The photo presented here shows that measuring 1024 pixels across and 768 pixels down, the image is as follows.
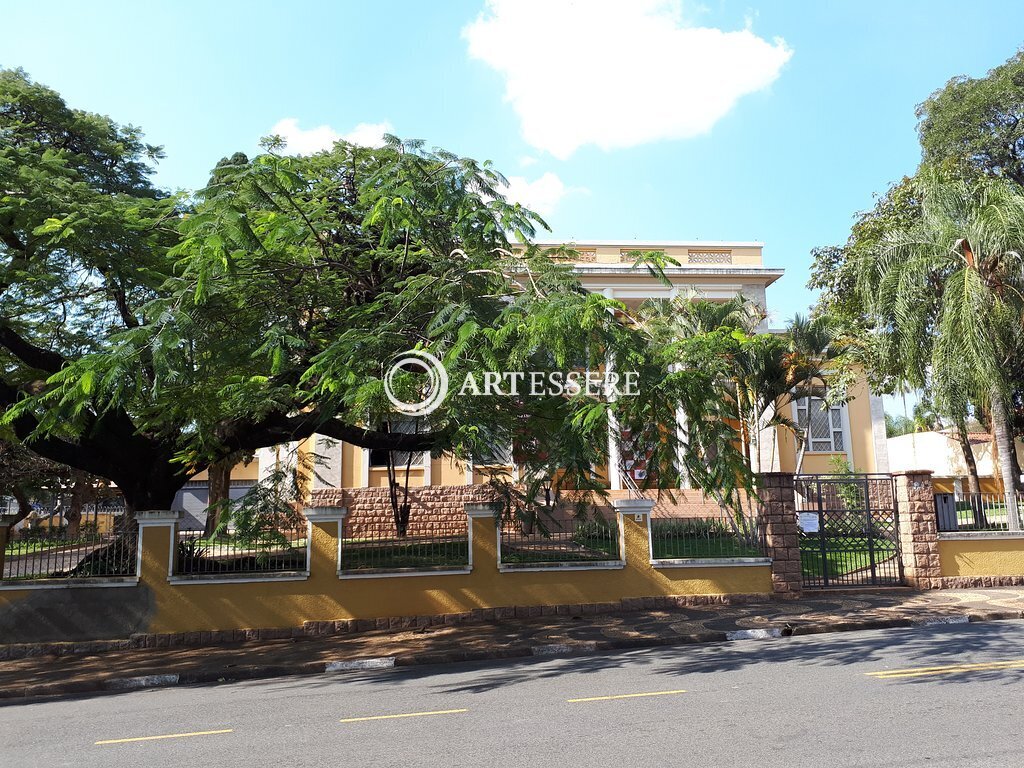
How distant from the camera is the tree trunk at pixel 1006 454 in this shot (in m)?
13.7

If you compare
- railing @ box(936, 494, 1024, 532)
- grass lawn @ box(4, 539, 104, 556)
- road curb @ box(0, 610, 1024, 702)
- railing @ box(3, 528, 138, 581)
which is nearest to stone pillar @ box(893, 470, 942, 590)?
railing @ box(936, 494, 1024, 532)

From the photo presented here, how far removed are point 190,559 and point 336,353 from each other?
16.6 ft

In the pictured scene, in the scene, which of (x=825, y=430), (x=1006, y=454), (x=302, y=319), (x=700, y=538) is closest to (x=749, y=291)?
(x=825, y=430)

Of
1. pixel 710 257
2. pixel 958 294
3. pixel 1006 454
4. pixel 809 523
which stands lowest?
pixel 809 523

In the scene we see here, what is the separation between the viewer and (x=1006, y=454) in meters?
14.7

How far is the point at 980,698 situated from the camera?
617 centimetres

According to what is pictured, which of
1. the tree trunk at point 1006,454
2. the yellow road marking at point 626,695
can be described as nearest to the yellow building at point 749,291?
the tree trunk at point 1006,454

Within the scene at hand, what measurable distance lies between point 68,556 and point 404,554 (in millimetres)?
4984

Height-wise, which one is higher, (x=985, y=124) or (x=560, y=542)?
(x=985, y=124)

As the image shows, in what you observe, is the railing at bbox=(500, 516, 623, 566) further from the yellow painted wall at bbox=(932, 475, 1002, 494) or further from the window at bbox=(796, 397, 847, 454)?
the yellow painted wall at bbox=(932, 475, 1002, 494)

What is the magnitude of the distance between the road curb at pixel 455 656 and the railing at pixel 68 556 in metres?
2.24

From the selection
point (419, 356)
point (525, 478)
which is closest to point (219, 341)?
point (419, 356)

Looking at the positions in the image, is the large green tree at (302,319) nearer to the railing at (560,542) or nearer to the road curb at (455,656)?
the railing at (560,542)

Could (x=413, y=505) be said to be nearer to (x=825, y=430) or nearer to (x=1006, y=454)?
(x=825, y=430)
